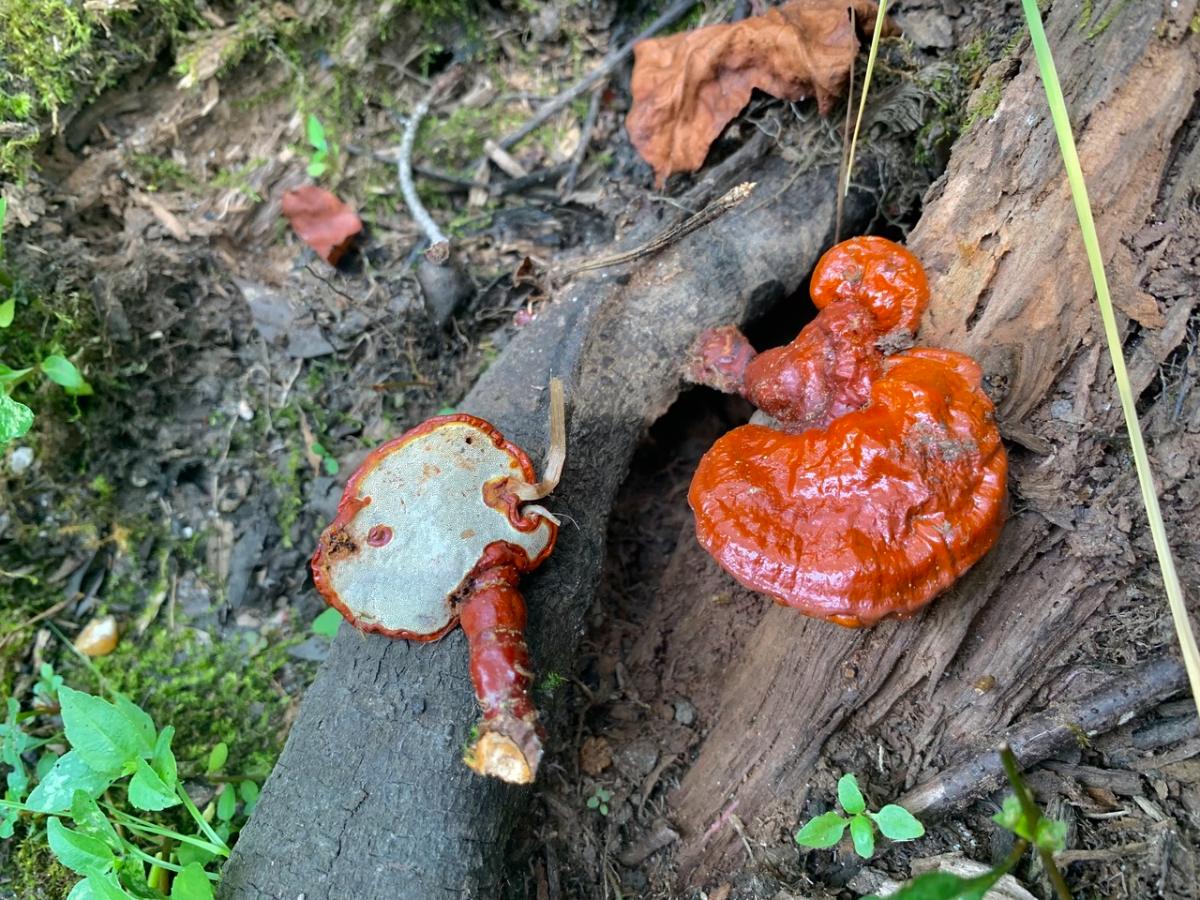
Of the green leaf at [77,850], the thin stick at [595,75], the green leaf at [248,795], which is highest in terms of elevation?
the thin stick at [595,75]

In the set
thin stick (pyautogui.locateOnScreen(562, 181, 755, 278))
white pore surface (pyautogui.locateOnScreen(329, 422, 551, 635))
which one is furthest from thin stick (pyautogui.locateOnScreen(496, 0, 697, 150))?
white pore surface (pyautogui.locateOnScreen(329, 422, 551, 635))

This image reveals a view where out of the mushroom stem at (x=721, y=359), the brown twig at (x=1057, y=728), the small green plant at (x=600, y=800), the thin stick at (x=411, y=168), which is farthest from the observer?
the thin stick at (x=411, y=168)

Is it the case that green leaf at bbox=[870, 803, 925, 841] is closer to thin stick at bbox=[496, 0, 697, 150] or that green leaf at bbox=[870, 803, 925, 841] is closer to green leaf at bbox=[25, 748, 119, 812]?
green leaf at bbox=[25, 748, 119, 812]

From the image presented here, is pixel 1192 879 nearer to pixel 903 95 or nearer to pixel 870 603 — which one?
pixel 870 603

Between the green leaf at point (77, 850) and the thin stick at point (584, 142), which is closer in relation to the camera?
the green leaf at point (77, 850)

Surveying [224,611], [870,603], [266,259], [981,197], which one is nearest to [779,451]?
[870,603]

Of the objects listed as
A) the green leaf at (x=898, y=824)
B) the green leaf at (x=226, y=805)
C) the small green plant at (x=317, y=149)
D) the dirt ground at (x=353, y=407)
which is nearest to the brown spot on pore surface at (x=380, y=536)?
the dirt ground at (x=353, y=407)

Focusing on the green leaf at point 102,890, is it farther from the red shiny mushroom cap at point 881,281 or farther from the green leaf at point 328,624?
the red shiny mushroom cap at point 881,281
